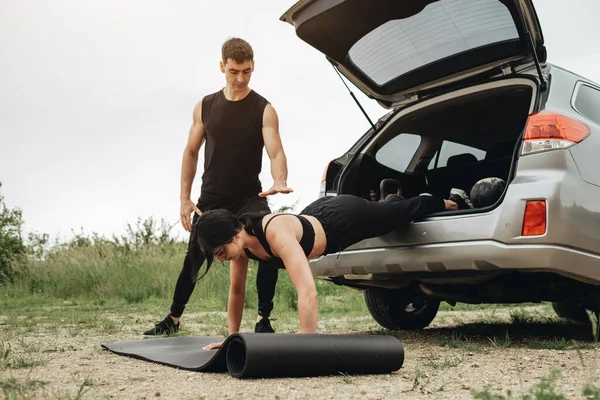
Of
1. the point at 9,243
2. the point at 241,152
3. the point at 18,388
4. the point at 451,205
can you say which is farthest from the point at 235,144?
the point at 9,243

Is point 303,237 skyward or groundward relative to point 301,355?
skyward

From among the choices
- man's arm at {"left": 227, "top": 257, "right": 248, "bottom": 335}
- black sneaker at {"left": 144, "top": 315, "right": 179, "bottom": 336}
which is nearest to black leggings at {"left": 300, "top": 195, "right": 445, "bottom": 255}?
man's arm at {"left": 227, "top": 257, "right": 248, "bottom": 335}

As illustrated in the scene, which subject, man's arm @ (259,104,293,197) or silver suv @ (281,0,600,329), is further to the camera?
man's arm @ (259,104,293,197)

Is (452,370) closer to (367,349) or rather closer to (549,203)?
(367,349)

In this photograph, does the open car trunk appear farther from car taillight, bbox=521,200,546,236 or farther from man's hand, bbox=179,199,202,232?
car taillight, bbox=521,200,546,236

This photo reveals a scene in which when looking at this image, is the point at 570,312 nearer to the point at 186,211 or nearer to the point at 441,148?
the point at 441,148

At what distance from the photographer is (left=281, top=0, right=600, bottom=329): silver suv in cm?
370

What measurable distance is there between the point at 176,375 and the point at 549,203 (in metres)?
2.09

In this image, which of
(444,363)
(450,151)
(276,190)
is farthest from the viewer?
(450,151)

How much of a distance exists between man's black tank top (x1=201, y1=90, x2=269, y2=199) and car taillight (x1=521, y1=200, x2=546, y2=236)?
180 centimetres

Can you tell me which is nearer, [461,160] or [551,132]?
[551,132]

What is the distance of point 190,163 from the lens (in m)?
4.85

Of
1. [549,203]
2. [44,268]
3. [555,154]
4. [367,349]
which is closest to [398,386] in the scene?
[367,349]

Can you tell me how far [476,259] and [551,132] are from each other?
80cm
